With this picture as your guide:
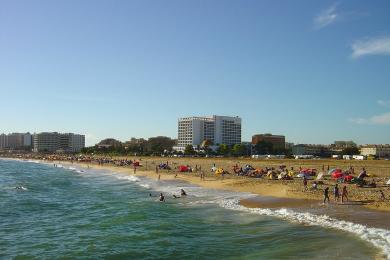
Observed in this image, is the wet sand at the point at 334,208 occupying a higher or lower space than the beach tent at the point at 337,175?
lower

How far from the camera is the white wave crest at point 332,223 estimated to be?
18.3 meters

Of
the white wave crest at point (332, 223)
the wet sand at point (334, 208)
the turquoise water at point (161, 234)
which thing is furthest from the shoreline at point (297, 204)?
the turquoise water at point (161, 234)

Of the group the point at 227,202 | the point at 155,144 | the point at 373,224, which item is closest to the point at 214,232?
the point at 373,224

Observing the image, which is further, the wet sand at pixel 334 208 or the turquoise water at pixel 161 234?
the wet sand at pixel 334 208

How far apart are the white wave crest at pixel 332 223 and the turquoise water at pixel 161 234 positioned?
0.46 metres

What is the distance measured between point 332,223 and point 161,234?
27.9 ft

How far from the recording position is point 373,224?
2144cm

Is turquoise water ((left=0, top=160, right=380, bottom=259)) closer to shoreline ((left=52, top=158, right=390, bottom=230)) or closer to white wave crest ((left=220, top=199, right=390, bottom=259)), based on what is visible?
white wave crest ((left=220, top=199, right=390, bottom=259))

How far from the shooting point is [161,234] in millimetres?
21875

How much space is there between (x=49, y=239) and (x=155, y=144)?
173022 mm

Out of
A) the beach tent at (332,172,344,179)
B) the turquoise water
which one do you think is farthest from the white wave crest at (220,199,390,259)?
the beach tent at (332,172,344,179)

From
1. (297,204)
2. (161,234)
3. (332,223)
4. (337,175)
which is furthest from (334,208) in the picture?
(337,175)

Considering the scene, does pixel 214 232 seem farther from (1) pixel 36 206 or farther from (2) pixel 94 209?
(1) pixel 36 206

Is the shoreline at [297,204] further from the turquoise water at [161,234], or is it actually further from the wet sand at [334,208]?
the turquoise water at [161,234]
